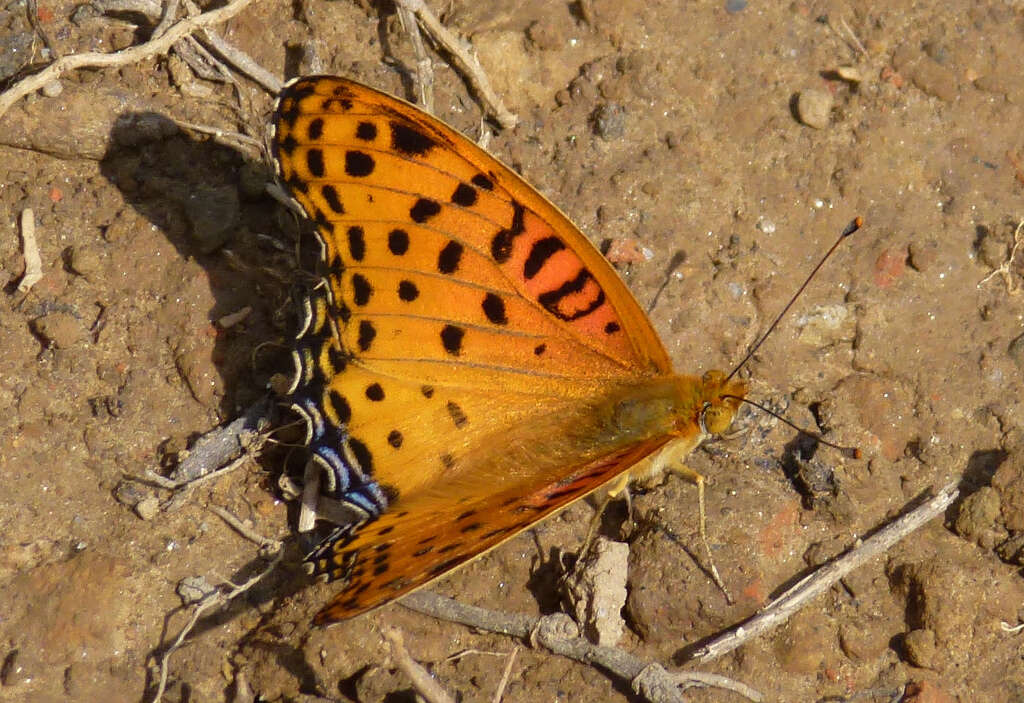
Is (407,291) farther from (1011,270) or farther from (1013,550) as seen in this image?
(1011,270)

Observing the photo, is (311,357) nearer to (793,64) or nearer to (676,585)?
(676,585)

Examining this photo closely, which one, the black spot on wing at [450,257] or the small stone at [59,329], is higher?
the black spot on wing at [450,257]

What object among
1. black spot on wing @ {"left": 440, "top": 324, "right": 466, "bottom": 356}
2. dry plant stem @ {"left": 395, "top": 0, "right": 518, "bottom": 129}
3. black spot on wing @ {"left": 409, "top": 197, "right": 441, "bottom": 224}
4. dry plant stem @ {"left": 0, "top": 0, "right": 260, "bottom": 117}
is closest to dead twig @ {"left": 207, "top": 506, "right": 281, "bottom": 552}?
black spot on wing @ {"left": 440, "top": 324, "right": 466, "bottom": 356}

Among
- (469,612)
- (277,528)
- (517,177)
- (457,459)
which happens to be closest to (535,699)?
(469,612)

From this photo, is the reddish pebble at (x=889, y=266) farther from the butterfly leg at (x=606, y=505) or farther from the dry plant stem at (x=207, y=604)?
the dry plant stem at (x=207, y=604)

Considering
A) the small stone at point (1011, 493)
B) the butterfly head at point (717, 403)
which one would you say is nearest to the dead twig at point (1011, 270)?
the small stone at point (1011, 493)

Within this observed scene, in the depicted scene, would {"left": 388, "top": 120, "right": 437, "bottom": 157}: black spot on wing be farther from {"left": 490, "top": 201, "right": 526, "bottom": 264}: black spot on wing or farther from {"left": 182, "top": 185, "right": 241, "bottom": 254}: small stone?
{"left": 182, "top": 185, "right": 241, "bottom": 254}: small stone
